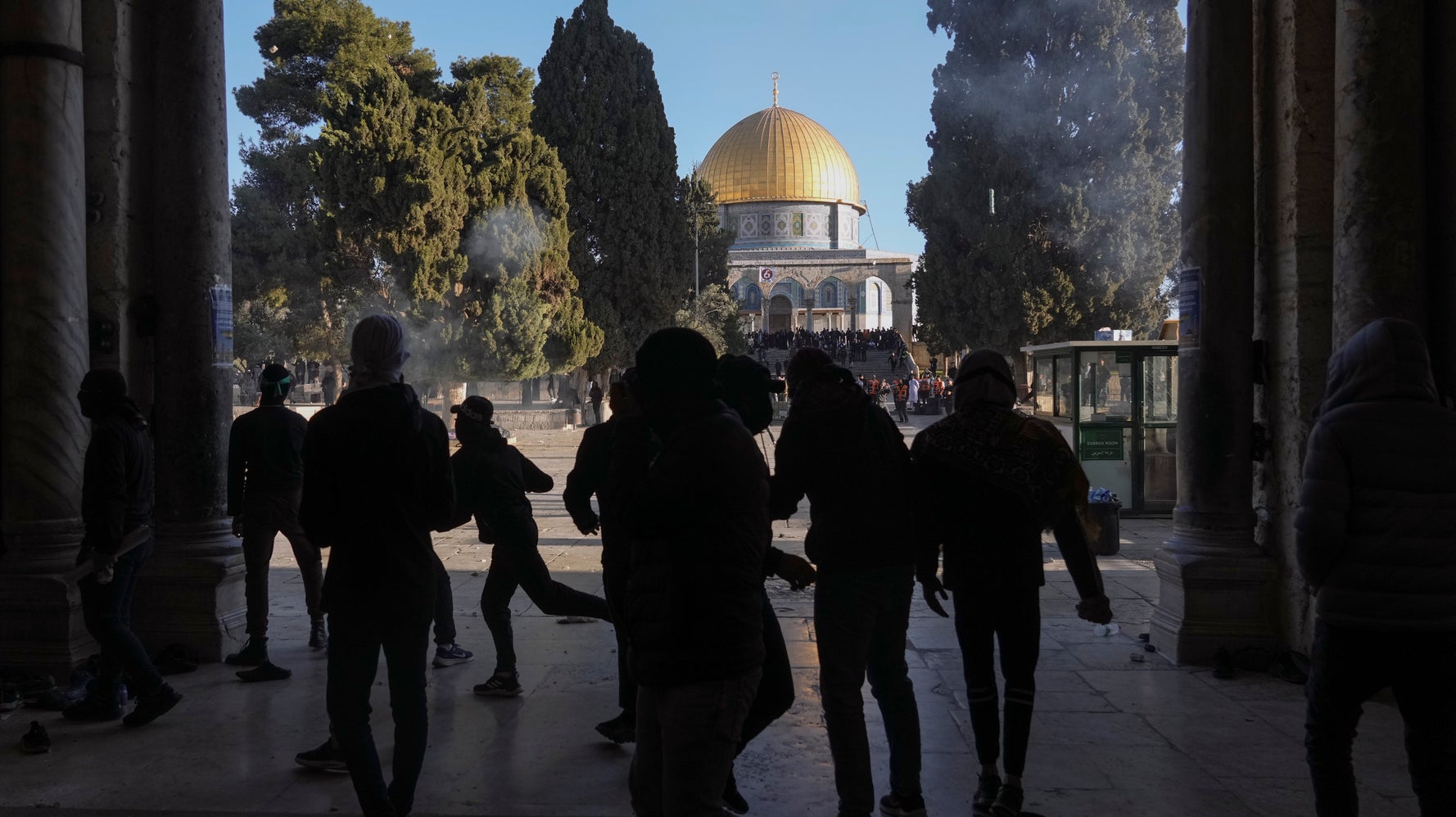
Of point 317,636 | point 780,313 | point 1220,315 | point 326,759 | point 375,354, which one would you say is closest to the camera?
point 375,354

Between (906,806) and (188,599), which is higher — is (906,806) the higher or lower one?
the lower one

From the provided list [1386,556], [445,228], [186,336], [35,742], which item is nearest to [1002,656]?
[1386,556]

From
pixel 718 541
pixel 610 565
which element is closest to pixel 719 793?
pixel 718 541

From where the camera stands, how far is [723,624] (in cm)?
262

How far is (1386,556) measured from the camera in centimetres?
291

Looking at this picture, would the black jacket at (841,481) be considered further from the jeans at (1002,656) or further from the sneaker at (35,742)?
the sneaker at (35,742)

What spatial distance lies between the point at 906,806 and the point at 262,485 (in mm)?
3751

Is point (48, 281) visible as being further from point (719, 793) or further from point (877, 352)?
point (877, 352)

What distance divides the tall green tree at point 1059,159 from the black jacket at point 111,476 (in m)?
24.3

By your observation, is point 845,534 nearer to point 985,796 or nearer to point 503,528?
point 985,796

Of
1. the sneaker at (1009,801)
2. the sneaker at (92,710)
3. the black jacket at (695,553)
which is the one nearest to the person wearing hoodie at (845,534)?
the sneaker at (1009,801)

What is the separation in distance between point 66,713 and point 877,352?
48.1 m

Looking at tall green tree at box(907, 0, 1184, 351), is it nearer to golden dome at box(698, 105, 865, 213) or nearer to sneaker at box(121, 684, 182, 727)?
sneaker at box(121, 684, 182, 727)

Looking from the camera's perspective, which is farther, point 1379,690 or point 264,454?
point 264,454
